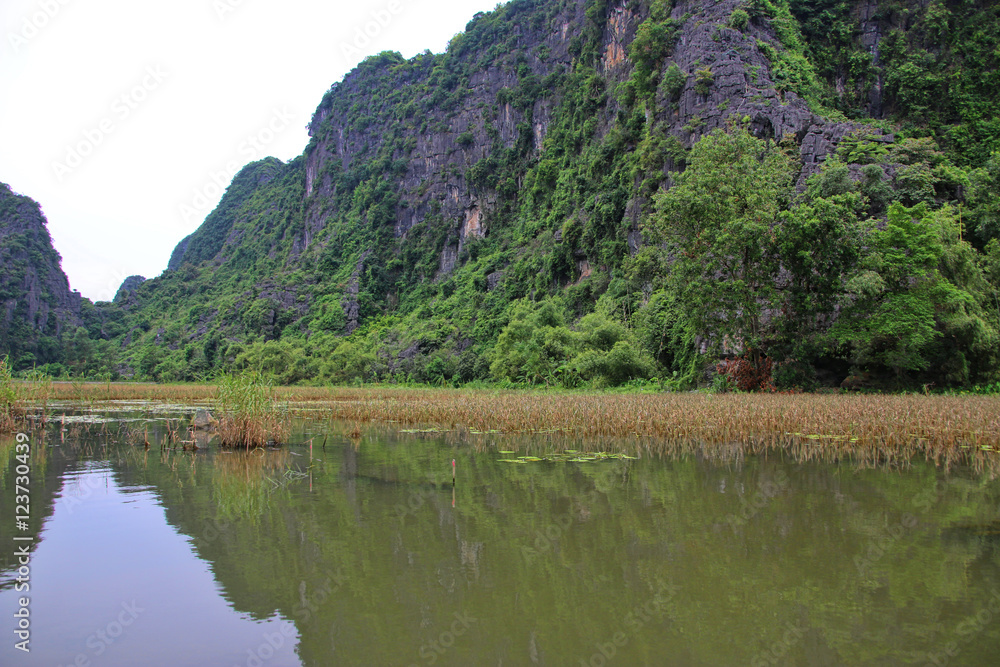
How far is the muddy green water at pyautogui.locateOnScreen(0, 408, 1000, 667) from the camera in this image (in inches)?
143

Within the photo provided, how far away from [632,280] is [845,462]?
103 feet

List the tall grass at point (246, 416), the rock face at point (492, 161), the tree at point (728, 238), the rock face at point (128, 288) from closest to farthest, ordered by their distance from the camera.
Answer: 1. the tall grass at point (246, 416)
2. the tree at point (728, 238)
3. the rock face at point (492, 161)
4. the rock face at point (128, 288)

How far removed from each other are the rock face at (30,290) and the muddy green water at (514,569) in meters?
88.4

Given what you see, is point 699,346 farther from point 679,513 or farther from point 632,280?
point 679,513

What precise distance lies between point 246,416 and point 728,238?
18227mm

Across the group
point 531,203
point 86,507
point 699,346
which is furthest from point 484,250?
point 86,507

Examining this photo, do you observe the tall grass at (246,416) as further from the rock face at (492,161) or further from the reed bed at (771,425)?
the rock face at (492,161)

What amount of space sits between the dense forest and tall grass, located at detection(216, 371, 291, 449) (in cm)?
1698

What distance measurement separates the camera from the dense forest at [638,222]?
22375 mm

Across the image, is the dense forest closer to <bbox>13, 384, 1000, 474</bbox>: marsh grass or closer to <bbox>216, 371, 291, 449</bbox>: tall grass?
<bbox>13, 384, 1000, 474</bbox>: marsh grass

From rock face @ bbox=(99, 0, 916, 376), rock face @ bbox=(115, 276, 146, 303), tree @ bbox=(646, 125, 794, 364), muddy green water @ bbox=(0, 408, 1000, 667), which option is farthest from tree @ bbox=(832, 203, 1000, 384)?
rock face @ bbox=(115, 276, 146, 303)

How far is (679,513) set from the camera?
254 inches

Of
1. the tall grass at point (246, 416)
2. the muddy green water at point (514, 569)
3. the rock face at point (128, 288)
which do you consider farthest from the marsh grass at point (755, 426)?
the rock face at point (128, 288)

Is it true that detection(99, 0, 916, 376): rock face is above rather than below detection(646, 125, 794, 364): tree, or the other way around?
above
